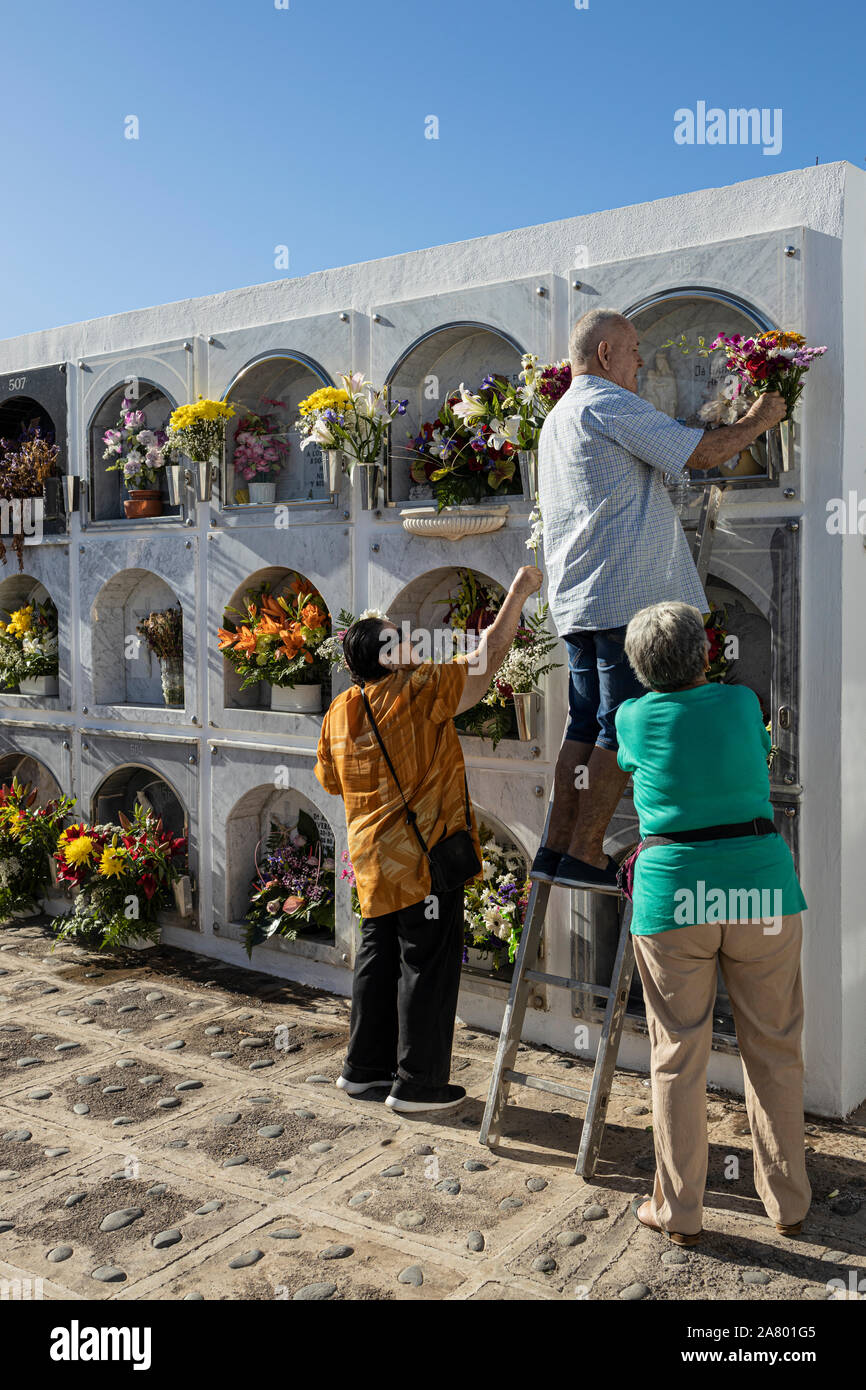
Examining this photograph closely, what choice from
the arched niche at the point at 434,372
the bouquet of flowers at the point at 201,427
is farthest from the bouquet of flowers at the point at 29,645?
the arched niche at the point at 434,372

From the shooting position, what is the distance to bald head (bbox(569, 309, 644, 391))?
4582 millimetres

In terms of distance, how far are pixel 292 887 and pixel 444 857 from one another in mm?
2105

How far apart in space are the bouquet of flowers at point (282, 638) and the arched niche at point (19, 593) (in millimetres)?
2449

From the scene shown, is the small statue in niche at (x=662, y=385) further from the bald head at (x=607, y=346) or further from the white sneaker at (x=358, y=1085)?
the white sneaker at (x=358, y=1085)

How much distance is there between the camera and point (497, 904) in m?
6.03

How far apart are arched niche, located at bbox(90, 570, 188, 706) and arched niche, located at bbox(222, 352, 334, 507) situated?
1.19 m

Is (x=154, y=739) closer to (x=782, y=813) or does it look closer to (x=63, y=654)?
(x=63, y=654)

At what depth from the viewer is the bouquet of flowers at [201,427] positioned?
7.17 meters

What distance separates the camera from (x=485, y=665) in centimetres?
519

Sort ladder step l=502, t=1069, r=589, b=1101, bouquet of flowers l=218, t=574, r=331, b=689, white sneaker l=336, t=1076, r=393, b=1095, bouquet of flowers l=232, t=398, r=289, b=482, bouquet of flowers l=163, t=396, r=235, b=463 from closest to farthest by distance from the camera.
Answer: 1. ladder step l=502, t=1069, r=589, b=1101
2. white sneaker l=336, t=1076, r=393, b=1095
3. bouquet of flowers l=218, t=574, r=331, b=689
4. bouquet of flowers l=163, t=396, r=235, b=463
5. bouquet of flowers l=232, t=398, r=289, b=482

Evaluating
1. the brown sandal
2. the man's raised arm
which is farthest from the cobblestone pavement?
the man's raised arm

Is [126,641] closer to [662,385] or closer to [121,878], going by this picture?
[121,878]

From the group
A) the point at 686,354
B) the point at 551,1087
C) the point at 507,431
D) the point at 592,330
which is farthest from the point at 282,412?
the point at 551,1087

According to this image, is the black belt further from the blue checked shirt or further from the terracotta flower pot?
A: the terracotta flower pot
